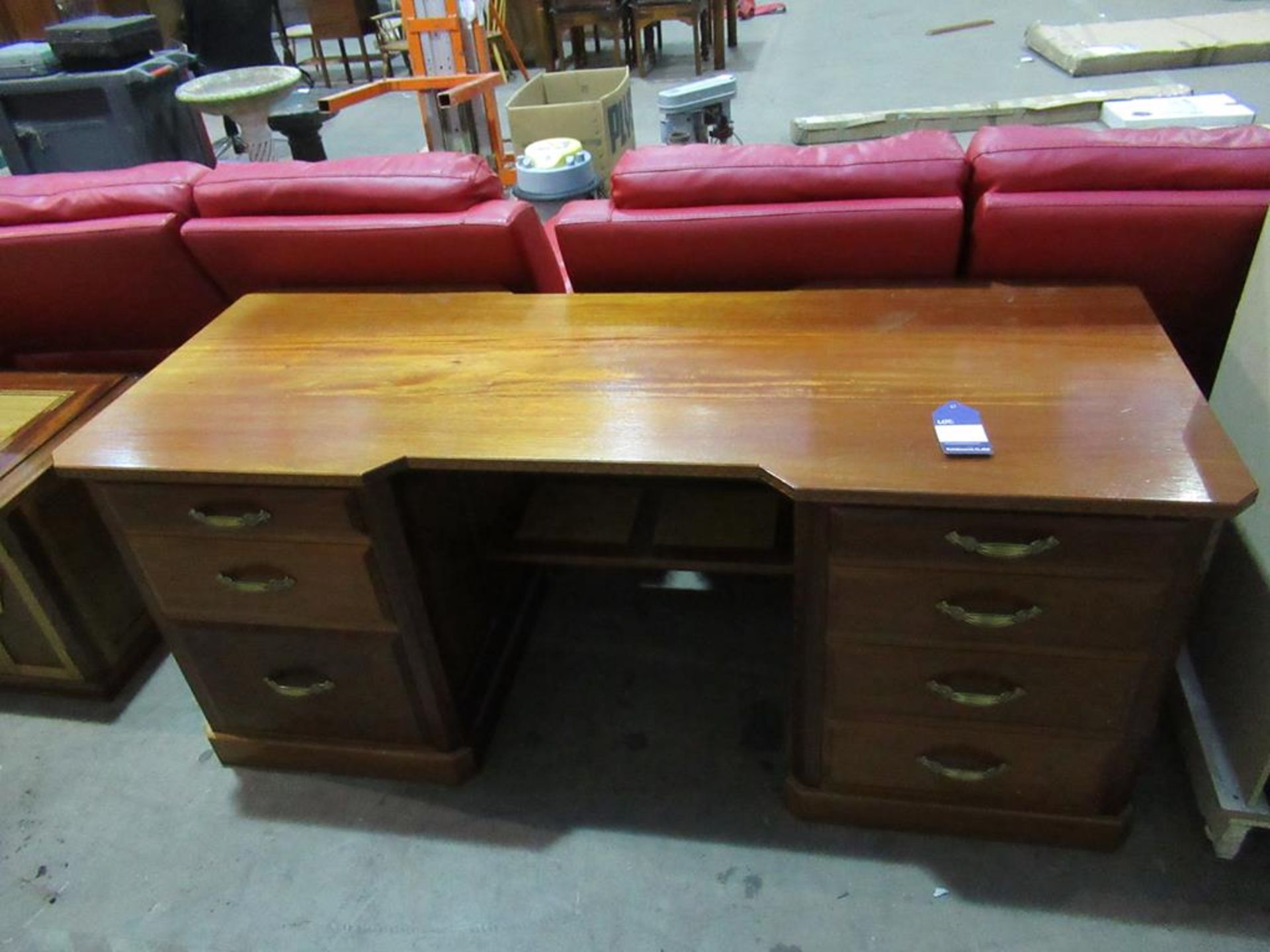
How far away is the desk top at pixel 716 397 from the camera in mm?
1054

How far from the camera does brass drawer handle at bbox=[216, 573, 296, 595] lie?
1.37m

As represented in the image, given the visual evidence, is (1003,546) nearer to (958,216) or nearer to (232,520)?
(958,216)

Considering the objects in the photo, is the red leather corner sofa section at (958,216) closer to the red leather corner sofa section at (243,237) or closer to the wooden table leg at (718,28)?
the red leather corner sofa section at (243,237)

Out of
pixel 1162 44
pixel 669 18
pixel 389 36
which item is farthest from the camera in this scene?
pixel 389 36

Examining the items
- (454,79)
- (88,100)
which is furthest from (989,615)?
(88,100)

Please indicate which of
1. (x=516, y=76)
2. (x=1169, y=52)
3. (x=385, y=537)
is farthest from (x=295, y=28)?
(x=385, y=537)

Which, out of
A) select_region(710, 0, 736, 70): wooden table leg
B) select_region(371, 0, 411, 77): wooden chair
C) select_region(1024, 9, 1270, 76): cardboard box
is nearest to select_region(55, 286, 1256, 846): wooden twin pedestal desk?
select_region(1024, 9, 1270, 76): cardboard box

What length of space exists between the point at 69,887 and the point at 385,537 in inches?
32.0

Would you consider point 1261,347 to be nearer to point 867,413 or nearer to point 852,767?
point 867,413

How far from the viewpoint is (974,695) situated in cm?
126

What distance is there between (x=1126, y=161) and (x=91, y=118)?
14.0ft

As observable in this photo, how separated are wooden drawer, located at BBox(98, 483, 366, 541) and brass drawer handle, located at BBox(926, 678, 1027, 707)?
0.83 metres

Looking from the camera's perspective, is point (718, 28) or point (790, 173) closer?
point (790, 173)

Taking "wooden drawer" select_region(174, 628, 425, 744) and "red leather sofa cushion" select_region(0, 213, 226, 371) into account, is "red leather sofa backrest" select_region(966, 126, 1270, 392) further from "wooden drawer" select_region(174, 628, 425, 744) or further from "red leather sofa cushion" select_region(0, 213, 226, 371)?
"red leather sofa cushion" select_region(0, 213, 226, 371)
